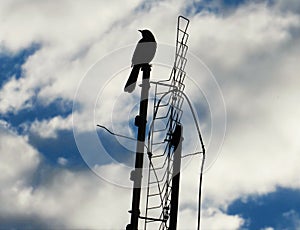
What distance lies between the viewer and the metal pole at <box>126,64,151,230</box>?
53.2 ft

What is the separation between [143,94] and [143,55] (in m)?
1.29

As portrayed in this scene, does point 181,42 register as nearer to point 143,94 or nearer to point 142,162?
point 143,94

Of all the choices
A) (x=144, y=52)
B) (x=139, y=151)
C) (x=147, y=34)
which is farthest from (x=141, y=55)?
(x=139, y=151)

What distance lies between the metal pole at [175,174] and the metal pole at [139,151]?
171 centimetres

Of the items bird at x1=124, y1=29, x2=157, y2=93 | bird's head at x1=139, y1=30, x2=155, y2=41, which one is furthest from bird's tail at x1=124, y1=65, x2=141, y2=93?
bird's head at x1=139, y1=30, x2=155, y2=41

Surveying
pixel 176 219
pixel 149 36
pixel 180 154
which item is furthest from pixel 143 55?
pixel 176 219

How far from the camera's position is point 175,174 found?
1831cm

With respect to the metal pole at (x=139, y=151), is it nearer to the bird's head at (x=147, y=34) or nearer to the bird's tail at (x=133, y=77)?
the bird's tail at (x=133, y=77)

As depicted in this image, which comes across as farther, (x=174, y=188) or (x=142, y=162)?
(x=174, y=188)

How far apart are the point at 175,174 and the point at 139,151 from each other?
1.90 m

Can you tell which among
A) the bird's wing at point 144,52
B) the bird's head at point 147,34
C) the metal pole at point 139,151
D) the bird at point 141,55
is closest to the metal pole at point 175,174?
the metal pole at point 139,151

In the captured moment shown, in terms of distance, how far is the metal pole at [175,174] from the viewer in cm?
1766

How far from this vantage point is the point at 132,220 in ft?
53.0

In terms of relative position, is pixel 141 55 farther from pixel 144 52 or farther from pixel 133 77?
pixel 133 77
